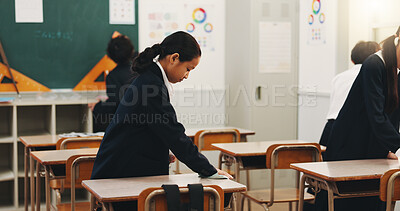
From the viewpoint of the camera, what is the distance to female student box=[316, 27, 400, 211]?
9.72 ft

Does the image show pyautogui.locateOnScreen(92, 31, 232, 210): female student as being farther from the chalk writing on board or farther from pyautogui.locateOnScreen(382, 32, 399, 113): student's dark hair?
the chalk writing on board

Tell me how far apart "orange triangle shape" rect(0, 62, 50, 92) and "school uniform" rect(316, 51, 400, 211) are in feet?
10.6

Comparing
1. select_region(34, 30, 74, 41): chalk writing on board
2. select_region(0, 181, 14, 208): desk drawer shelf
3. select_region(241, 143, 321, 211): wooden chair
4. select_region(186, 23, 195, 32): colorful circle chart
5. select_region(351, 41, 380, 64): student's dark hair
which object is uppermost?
select_region(186, 23, 195, 32): colorful circle chart

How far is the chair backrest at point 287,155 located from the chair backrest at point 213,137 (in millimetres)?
949

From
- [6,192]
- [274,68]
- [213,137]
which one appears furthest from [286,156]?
[6,192]

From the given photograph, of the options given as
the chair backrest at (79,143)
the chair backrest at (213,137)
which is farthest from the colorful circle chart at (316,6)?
the chair backrest at (79,143)

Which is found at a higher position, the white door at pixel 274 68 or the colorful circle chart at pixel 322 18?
the colorful circle chart at pixel 322 18

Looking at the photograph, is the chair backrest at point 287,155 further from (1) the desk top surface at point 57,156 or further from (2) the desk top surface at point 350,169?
(1) the desk top surface at point 57,156

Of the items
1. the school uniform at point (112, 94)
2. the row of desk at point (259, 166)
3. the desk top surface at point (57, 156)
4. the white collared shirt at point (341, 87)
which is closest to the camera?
the row of desk at point (259, 166)

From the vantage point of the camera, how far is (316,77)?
535 centimetres

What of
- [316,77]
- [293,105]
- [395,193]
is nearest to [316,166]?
[395,193]

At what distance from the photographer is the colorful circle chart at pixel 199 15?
602cm

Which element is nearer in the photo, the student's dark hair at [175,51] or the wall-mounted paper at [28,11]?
the student's dark hair at [175,51]

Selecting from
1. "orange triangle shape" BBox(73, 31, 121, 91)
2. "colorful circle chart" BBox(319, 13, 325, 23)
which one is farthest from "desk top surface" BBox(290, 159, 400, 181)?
"orange triangle shape" BBox(73, 31, 121, 91)
